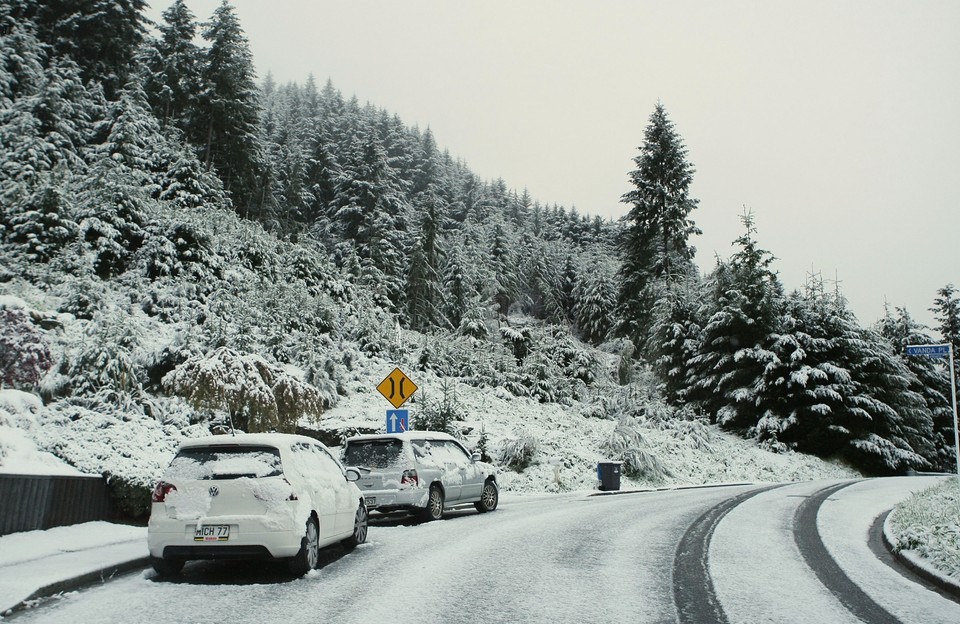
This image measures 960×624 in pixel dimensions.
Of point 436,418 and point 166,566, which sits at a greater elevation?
point 436,418

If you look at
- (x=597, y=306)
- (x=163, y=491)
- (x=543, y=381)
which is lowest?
(x=163, y=491)

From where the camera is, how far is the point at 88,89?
129 feet

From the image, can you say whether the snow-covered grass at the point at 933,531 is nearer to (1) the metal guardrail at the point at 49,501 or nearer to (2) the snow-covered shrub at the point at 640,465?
(1) the metal guardrail at the point at 49,501

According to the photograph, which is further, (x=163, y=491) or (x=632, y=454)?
(x=632, y=454)

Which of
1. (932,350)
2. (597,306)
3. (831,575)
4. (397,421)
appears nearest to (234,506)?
(831,575)

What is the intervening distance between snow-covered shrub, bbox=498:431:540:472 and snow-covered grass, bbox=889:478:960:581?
11.7m

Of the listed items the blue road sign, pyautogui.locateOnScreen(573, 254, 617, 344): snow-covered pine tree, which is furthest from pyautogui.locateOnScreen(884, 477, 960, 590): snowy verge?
pyautogui.locateOnScreen(573, 254, 617, 344): snow-covered pine tree

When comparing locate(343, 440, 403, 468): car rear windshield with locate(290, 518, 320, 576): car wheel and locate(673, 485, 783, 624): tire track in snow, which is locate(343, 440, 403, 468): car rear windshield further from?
locate(673, 485, 783, 624): tire track in snow

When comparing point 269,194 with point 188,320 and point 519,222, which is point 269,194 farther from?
point 519,222

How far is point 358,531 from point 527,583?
3871 millimetres

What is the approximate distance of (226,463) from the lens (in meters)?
7.91

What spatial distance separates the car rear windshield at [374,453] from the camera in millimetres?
13469

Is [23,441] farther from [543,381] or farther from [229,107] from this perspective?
[229,107]

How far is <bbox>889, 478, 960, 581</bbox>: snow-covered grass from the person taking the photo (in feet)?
25.9
